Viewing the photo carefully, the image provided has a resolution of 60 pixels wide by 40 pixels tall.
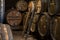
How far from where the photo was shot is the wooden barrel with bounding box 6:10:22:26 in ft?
24.7

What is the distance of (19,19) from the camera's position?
757cm

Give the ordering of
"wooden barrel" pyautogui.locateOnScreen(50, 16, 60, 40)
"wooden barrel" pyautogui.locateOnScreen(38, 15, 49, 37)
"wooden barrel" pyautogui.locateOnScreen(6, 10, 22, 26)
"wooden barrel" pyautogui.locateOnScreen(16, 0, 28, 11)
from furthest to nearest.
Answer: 1. "wooden barrel" pyautogui.locateOnScreen(16, 0, 28, 11)
2. "wooden barrel" pyautogui.locateOnScreen(6, 10, 22, 26)
3. "wooden barrel" pyautogui.locateOnScreen(38, 15, 49, 37)
4. "wooden barrel" pyautogui.locateOnScreen(50, 16, 60, 40)

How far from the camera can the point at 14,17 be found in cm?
757

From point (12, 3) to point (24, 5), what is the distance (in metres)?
1.04

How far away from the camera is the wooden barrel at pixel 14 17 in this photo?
7.54m

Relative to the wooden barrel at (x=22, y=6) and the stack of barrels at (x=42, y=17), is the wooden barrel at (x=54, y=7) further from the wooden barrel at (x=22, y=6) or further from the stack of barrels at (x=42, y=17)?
the wooden barrel at (x=22, y=6)

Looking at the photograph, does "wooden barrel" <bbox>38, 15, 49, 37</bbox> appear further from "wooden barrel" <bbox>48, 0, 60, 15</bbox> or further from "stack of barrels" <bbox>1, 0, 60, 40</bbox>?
"wooden barrel" <bbox>48, 0, 60, 15</bbox>

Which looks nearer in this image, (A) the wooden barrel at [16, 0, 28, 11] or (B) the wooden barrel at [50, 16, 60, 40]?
(B) the wooden barrel at [50, 16, 60, 40]

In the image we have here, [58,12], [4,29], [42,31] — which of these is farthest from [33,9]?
[4,29]

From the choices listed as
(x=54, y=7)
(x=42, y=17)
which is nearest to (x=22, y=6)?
(x=42, y=17)

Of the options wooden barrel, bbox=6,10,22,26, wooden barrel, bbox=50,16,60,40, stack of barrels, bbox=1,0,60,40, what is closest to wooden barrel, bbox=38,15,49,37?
stack of barrels, bbox=1,0,60,40

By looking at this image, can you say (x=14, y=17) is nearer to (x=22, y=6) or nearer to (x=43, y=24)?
(x=22, y=6)

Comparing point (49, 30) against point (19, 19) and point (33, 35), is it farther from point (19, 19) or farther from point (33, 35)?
point (19, 19)

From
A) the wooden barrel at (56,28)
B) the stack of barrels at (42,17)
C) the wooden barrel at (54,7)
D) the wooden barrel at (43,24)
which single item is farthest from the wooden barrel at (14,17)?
the wooden barrel at (56,28)
